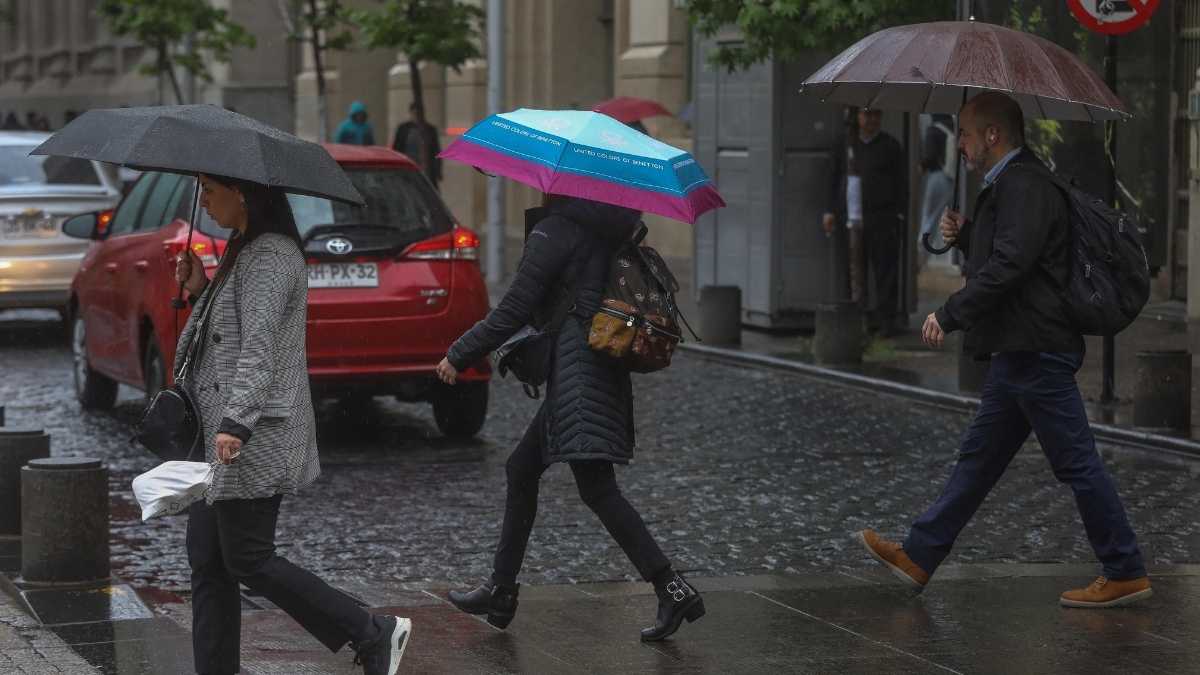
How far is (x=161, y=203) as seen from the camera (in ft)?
39.4

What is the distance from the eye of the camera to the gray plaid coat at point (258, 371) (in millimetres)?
5637

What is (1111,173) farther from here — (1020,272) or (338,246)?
(1020,272)

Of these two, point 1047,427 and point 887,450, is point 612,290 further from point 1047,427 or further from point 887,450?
point 887,450

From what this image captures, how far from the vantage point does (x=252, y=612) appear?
715 cm

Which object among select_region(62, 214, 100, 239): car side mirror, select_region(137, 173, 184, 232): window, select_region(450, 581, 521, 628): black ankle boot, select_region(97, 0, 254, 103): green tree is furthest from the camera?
select_region(97, 0, 254, 103): green tree

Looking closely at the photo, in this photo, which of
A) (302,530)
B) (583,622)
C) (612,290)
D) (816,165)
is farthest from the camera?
(816,165)

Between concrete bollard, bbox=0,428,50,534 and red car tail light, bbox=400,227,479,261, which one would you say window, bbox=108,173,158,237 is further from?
concrete bollard, bbox=0,428,50,534

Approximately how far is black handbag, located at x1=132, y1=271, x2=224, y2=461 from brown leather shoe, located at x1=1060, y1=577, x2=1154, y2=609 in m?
3.06

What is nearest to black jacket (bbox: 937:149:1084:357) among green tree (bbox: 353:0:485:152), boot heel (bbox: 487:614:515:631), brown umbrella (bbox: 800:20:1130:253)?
brown umbrella (bbox: 800:20:1130:253)

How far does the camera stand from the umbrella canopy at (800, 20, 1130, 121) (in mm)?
7066

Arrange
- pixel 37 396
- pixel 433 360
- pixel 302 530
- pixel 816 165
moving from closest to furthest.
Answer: pixel 302 530 → pixel 433 360 → pixel 37 396 → pixel 816 165

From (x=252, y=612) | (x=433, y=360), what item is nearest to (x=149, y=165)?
(x=252, y=612)

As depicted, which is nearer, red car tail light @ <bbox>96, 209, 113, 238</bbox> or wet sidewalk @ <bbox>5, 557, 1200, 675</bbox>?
wet sidewalk @ <bbox>5, 557, 1200, 675</bbox>

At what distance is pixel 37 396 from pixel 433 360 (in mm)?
3742
